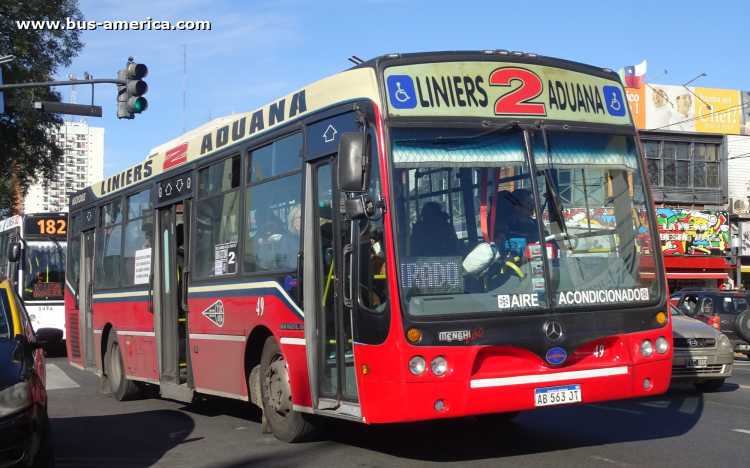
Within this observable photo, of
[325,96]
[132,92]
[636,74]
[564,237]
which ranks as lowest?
[564,237]

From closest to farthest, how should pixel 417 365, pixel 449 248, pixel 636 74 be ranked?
pixel 417 365
pixel 449 248
pixel 636 74

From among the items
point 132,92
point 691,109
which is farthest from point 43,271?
point 691,109

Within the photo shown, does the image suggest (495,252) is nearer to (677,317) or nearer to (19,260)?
(677,317)

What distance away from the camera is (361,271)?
272 inches

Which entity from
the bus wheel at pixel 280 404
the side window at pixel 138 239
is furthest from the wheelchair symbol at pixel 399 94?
the side window at pixel 138 239

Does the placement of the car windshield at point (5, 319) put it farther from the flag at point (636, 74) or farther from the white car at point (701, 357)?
the flag at point (636, 74)

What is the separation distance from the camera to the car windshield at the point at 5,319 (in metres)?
7.01

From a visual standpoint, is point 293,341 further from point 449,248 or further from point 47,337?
point 47,337

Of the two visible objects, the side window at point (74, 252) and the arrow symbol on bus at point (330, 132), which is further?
the side window at point (74, 252)

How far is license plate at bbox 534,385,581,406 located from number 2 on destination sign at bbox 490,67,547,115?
2.21m

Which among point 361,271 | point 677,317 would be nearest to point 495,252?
point 361,271

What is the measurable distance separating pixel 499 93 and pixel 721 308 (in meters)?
14.4

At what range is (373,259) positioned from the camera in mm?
6793

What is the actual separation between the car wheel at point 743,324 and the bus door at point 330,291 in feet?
45.0
